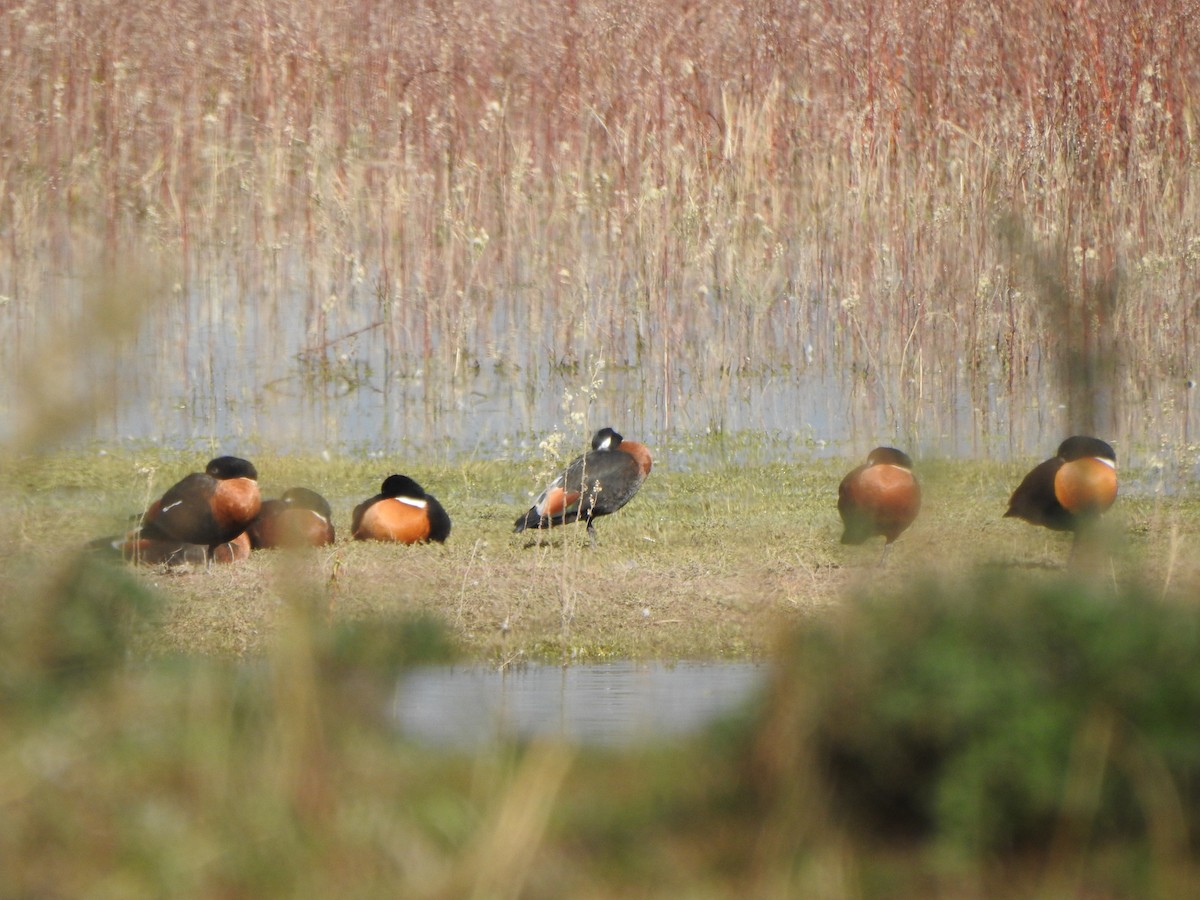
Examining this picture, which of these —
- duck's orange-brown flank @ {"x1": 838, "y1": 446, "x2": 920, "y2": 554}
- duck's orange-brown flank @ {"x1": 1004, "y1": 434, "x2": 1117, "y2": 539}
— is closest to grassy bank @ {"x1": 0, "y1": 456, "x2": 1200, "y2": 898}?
duck's orange-brown flank @ {"x1": 1004, "y1": 434, "x2": 1117, "y2": 539}

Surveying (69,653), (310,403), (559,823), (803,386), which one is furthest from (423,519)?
(559,823)

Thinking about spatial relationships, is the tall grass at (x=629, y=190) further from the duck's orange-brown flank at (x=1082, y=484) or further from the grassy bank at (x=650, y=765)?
the grassy bank at (x=650, y=765)

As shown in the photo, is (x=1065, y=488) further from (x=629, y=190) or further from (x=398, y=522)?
(x=629, y=190)

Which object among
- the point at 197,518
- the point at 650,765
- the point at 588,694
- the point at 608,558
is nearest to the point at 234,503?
the point at 197,518

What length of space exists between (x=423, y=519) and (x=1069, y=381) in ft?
18.2

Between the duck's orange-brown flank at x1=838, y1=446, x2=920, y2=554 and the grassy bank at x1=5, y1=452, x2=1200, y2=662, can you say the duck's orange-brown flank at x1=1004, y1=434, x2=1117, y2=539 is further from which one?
the duck's orange-brown flank at x1=838, y1=446, x2=920, y2=554

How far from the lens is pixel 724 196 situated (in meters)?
11.8

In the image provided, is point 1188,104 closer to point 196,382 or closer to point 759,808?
point 196,382

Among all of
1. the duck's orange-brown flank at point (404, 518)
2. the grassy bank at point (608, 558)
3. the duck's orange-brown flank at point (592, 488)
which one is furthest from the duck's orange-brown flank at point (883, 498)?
the duck's orange-brown flank at point (404, 518)

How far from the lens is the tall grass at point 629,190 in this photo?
10.8 meters

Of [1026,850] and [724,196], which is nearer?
[1026,850]

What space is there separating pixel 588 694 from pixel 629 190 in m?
7.07

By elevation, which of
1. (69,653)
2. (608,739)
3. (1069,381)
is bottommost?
(608,739)

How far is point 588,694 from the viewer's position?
538cm
